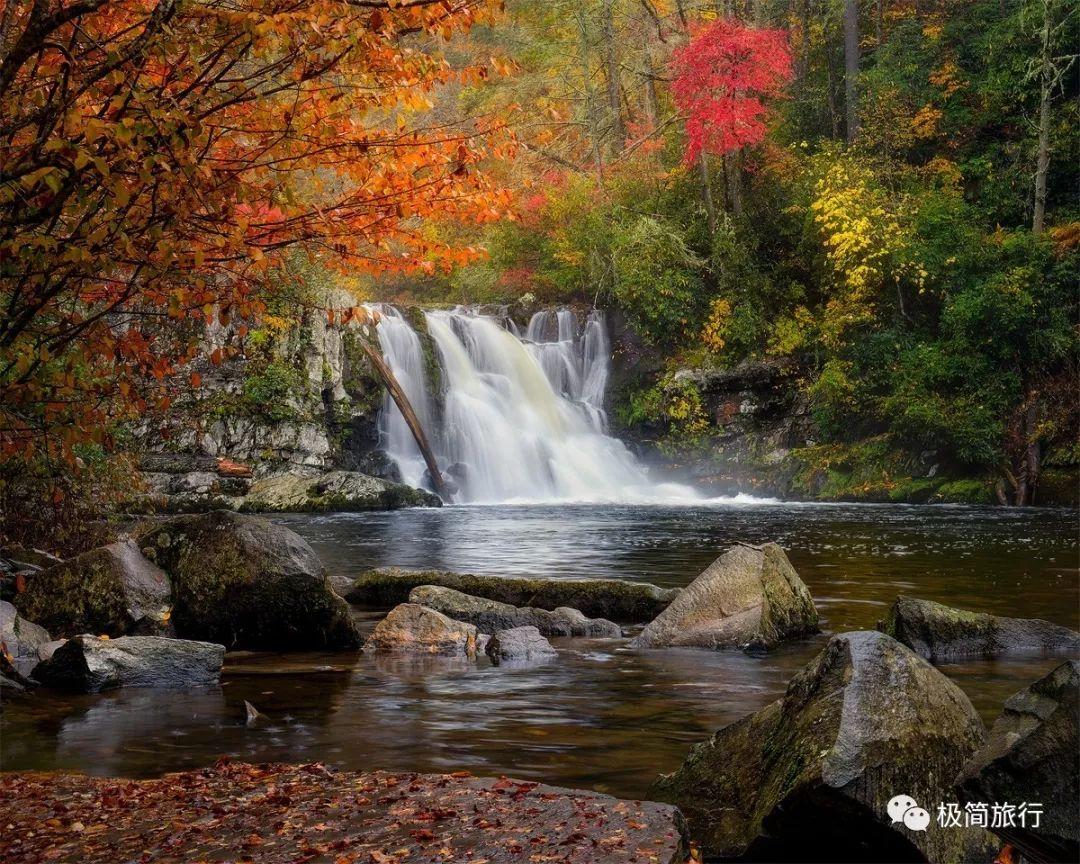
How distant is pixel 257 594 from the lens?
29.6ft

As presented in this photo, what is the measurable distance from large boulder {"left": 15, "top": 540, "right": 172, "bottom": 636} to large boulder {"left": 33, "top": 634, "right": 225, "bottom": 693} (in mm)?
1088

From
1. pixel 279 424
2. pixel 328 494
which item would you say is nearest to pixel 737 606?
pixel 328 494

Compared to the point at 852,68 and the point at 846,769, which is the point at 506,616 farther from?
the point at 852,68

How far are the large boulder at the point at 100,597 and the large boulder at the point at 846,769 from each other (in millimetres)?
5839

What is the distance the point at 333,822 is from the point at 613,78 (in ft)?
102

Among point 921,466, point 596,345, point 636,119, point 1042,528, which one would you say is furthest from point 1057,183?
point 636,119

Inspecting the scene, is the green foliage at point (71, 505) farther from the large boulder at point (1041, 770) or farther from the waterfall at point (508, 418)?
the waterfall at point (508, 418)

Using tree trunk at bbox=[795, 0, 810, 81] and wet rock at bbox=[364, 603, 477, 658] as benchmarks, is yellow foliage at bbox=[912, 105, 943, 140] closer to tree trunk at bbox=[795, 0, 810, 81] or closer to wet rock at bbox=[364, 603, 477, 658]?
tree trunk at bbox=[795, 0, 810, 81]

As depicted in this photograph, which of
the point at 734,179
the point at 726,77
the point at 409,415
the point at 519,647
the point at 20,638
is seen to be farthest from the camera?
the point at 734,179

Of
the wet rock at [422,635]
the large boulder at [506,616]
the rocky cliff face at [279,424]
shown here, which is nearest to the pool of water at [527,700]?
the wet rock at [422,635]

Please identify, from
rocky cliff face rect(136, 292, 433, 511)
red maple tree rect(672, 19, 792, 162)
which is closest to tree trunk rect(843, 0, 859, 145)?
red maple tree rect(672, 19, 792, 162)

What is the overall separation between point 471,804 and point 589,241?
26.2 meters

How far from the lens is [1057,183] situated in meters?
23.6

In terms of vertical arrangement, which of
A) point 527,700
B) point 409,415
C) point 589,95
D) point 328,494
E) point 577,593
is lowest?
point 527,700
